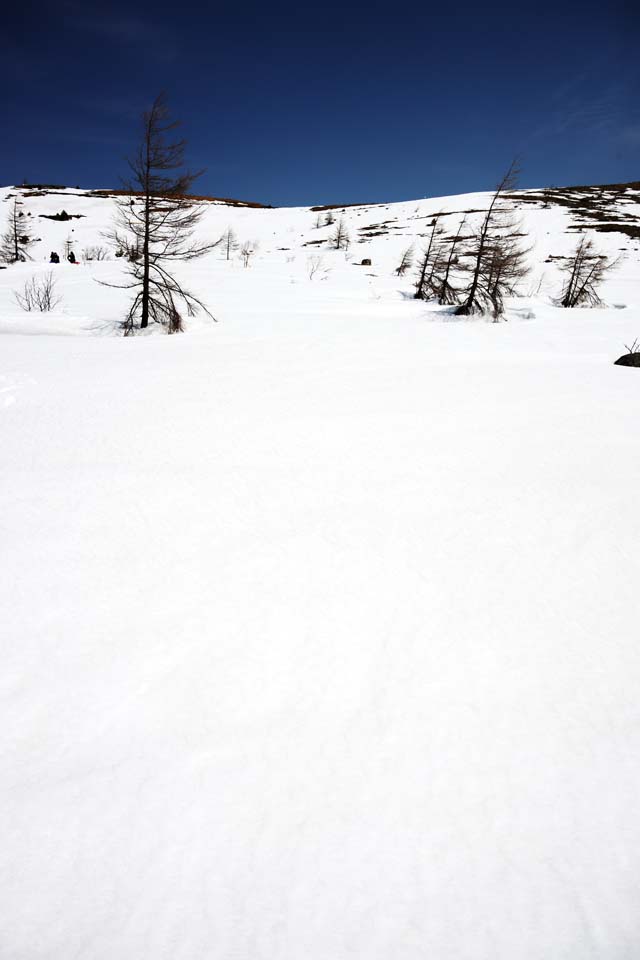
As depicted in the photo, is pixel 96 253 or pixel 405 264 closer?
pixel 405 264

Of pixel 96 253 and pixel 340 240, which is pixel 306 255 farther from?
pixel 96 253

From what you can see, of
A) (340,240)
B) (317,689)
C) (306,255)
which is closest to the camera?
(317,689)

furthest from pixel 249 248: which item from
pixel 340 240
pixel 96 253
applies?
pixel 96 253

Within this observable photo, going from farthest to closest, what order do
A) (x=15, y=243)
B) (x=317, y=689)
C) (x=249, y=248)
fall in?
(x=249, y=248) → (x=15, y=243) → (x=317, y=689)

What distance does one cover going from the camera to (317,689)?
1489 mm

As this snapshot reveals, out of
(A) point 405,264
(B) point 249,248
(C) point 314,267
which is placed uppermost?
(B) point 249,248

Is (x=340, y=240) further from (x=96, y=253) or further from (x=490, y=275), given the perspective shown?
(x=490, y=275)

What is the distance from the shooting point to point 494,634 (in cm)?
172

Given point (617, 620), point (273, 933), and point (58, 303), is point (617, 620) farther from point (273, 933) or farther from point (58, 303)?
point (58, 303)

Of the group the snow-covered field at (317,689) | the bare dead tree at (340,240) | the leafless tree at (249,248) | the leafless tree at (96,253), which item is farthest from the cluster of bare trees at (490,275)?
the leafless tree at (96,253)

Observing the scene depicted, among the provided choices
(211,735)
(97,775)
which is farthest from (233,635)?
(97,775)

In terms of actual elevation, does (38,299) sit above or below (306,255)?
below

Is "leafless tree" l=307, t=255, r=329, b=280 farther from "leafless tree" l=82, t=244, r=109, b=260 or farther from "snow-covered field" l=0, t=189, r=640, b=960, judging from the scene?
"snow-covered field" l=0, t=189, r=640, b=960

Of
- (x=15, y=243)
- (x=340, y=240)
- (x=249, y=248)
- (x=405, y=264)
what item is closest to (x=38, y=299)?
(x=15, y=243)
